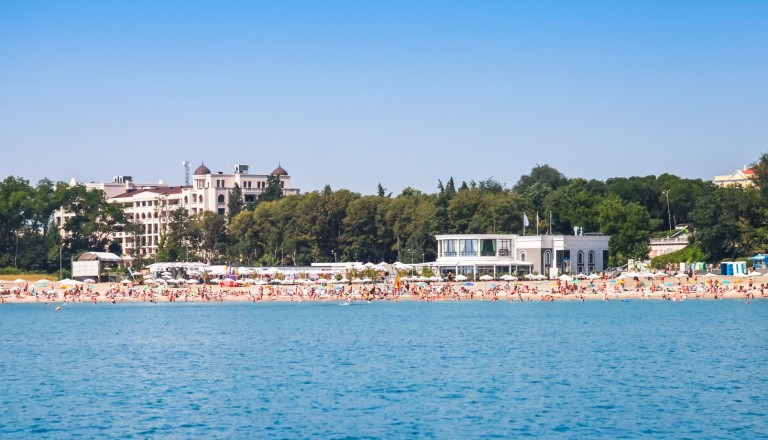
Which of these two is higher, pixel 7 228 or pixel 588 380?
pixel 7 228

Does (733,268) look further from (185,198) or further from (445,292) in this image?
(185,198)

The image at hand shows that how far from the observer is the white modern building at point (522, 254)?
10881 centimetres

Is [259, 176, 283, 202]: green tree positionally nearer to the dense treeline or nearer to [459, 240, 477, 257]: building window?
the dense treeline

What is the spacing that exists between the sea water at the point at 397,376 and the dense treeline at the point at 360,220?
4070 cm

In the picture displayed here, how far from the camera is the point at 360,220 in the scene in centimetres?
12419

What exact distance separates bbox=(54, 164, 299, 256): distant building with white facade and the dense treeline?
591 inches

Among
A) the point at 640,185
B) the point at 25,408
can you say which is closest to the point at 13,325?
the point at 25,408

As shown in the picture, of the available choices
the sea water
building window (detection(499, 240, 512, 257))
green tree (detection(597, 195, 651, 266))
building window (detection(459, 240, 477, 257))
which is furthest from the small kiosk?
building window (detection(459, 240, 477, 257))

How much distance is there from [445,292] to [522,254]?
724 inches

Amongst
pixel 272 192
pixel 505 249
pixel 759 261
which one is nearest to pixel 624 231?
pixel 505 249

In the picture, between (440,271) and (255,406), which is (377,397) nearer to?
(255,406)

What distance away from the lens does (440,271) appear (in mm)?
111312

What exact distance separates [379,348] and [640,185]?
283 ft

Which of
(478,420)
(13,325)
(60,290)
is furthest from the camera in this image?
(60,290)
